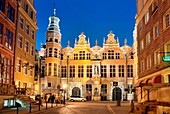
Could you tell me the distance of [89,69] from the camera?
63000mm

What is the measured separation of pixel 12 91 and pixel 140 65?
15.9 meters

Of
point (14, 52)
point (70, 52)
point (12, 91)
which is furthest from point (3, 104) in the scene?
point (70, 52)

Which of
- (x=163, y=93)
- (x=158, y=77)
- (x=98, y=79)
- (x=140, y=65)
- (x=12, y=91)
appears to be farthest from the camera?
(x=98, y=79)

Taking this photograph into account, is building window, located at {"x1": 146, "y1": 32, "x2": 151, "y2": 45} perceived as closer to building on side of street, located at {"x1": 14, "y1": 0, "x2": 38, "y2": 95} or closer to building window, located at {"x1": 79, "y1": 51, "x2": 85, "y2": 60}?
building on side of street, located at {"x1": 14, "y1": 0, "x2": 38, "y2": 95}

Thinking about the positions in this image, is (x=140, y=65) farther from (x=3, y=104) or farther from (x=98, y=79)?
(x=98, y=79)

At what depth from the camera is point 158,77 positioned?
888 inches

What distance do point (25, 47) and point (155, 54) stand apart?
19.1 m

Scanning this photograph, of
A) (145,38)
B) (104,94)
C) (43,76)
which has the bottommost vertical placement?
(104,94)

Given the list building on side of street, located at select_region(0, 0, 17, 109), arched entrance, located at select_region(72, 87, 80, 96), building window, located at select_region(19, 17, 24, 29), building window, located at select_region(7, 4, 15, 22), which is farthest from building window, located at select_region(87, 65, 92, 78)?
building window, located at select_region(7, 4, 15, 22)

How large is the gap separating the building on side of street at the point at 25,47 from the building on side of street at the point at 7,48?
1.74 m

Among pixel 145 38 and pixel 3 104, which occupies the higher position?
pixel 145 38

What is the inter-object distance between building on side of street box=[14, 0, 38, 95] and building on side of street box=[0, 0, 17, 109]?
1744mm

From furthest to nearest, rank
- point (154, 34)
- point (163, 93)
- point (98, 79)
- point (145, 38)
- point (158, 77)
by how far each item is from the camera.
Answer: point (98, 79)
point (145, 38)
point (154, 34)
point (158, 77)
point (163, 93)

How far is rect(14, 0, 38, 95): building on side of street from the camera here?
110 feet
